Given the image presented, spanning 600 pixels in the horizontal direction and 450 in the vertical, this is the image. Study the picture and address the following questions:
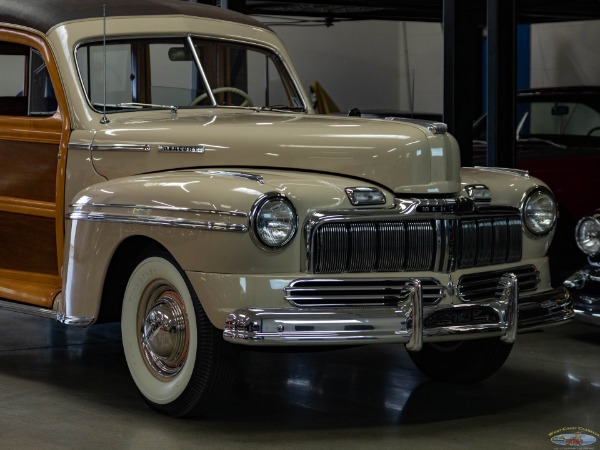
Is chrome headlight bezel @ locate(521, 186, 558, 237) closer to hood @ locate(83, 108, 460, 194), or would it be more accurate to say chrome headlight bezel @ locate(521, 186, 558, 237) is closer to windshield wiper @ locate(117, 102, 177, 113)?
hood @ locate(83, 108, 460, 194)

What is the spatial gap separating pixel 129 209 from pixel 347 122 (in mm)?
1020

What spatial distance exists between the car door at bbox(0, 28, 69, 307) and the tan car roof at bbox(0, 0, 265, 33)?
8 centimetres

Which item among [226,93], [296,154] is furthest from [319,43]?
[296,154]

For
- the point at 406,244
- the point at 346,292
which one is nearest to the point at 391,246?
the point at 406,244

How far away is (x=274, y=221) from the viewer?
4.44 meters

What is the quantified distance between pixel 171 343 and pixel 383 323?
909 millimetres

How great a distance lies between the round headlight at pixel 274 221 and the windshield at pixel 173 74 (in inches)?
54.8

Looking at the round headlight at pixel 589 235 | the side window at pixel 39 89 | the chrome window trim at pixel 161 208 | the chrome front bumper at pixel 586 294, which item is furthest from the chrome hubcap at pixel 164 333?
the round headlight at pixel 589 235

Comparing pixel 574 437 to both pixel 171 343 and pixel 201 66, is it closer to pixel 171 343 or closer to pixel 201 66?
pixel 171 343

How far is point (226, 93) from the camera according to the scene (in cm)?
599

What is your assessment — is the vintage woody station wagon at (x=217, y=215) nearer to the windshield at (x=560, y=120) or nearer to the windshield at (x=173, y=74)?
the windshield at (x=173, y=74)

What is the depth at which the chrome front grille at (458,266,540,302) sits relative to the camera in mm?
4816

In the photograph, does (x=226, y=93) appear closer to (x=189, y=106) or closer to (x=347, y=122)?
(x=189, y=106)

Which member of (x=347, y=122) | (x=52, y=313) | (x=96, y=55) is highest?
(x=96, y=55)
